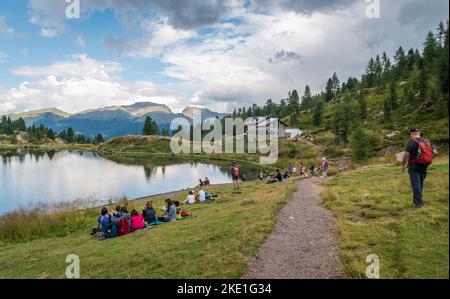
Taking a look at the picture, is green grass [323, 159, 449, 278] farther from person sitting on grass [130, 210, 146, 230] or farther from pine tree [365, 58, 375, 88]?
pine tree [365, 58, 375, 88]

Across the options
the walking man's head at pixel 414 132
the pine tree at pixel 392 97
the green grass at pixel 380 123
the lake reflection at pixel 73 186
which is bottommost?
the lake reflection at pixel 73 186

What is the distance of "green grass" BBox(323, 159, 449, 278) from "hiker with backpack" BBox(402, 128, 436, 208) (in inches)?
22.9

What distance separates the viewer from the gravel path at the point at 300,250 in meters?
8.87

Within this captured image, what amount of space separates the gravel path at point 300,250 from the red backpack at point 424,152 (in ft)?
13.4

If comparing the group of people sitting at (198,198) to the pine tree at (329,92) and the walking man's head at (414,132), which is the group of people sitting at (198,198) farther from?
the pine tree at (329,92)

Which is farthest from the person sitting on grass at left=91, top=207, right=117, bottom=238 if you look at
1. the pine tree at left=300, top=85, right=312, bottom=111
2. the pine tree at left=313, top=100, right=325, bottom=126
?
the pine tree at left=300, top=85, right=312, bottom=111

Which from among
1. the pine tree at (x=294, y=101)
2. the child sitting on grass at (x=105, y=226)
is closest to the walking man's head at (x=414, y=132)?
the child sitting on grass at (x=105, y=226)

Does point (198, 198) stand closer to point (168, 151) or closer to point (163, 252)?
point (163, 252)

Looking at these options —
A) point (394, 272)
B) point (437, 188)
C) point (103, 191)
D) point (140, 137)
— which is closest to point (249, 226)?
point (394, 272)

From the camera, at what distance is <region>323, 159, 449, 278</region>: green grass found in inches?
301

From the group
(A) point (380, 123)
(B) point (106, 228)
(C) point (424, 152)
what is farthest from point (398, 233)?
(A) point (380, 123)

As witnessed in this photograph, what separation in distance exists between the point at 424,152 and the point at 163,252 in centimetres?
996

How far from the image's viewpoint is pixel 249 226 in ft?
43.8
